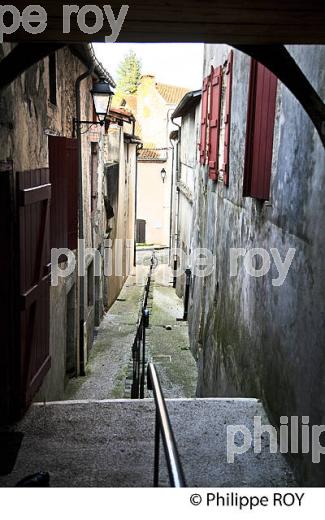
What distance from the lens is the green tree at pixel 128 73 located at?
57.8m

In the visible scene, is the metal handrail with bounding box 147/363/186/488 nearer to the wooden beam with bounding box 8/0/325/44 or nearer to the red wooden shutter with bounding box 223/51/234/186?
the wooden beam with bounding box 8/0/325/44

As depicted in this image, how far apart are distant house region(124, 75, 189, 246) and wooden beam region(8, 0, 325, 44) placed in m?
27.8

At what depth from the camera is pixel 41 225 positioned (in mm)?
5289

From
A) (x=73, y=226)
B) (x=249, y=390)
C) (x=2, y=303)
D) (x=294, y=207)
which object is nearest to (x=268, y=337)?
(x=249, y=390)

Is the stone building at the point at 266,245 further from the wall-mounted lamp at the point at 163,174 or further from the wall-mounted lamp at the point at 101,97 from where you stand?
the wall-mounted lamp at the point at 163,174

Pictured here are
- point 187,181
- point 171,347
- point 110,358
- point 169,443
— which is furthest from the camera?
point 187,181

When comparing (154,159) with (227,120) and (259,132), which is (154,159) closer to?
(227,120)

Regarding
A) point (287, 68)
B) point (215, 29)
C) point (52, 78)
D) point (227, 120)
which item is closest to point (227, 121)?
point (227, 120)

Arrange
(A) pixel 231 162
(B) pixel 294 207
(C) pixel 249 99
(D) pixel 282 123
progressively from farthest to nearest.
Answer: (A) pixel 231 162, (C) pixel 249 99, (D) pixel 282 123, (B) pixel 294 207

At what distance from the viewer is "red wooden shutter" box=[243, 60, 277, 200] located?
5305mm

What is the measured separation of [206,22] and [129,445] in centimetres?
338

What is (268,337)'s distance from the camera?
4984mm

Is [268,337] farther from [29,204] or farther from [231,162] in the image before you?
[231,162]

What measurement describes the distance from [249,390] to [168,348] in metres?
6.75
